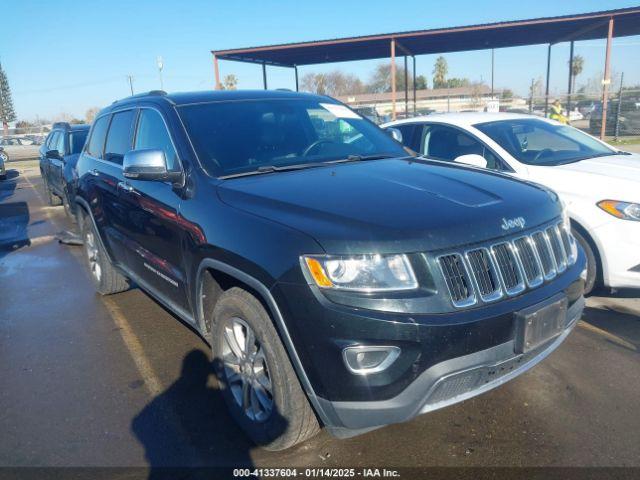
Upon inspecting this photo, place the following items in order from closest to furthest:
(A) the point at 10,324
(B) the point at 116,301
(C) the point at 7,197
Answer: (A) the point at 10,324, (B) the point at 116,301, (C) the point at 7,197

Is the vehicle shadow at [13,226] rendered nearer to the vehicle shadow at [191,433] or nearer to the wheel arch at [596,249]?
the vehicle shadow at [191,433]

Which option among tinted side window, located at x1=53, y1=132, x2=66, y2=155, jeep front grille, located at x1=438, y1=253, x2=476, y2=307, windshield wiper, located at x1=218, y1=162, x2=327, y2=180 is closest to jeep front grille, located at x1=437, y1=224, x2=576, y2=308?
jeep front grille, located at x1=438, y1=253, x2=476, y2=307

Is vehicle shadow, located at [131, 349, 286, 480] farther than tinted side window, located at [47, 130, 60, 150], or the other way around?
tinted side window, located at [47, 130, 60, 150]

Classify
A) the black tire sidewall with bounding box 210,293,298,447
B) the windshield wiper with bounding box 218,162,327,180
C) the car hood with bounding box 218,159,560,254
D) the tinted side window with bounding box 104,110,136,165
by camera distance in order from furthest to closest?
the tinted side window with bounding box 104,110,136,165 < the windshield wiper with bounding box 218,162,327,180 < the black tire sidewall with bounding box 210,293,298,447 < the car hood with bounding box 218,159,560,254

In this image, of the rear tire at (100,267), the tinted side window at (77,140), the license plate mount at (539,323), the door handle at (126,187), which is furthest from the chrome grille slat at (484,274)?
the tinted side window at (77,140)

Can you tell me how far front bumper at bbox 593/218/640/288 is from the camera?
4219 mm

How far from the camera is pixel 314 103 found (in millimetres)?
4262

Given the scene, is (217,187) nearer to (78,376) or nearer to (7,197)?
(78,376)

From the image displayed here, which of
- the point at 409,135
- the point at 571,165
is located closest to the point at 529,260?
the point at 571,165

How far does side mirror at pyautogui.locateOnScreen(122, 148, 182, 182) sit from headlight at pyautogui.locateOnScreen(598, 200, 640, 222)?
135 inches

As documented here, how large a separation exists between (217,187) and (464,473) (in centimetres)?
200

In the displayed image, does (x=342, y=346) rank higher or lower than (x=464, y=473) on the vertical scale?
higher

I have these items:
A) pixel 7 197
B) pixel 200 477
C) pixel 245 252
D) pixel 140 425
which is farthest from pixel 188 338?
pixel 7 197

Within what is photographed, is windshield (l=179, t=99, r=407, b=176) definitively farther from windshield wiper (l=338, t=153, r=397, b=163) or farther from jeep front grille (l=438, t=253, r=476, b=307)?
jeep front grille (l=438, t=253, r=476, b=307)
